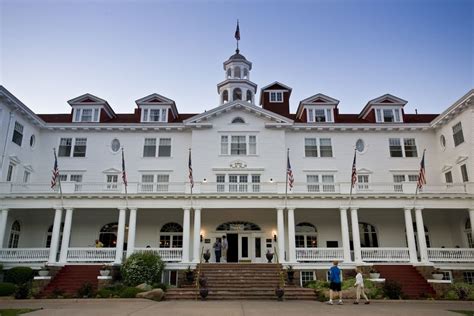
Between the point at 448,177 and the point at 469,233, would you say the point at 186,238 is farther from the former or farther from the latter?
the point at 448,177

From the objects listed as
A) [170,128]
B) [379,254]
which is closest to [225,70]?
[170,128]

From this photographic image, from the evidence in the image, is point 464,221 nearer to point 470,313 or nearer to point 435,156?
point 435,156

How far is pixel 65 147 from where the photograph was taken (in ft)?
102

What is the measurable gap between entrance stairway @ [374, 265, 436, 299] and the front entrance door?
9.73m

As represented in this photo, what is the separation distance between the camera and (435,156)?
30.7 m

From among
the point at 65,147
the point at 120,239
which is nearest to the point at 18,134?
the point at 65,147

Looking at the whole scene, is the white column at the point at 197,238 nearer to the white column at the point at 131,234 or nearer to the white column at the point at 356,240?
the white column at the point at 131,234

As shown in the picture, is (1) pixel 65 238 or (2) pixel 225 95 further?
(2) pixel 225 95

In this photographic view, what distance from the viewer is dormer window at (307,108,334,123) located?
3224 centimetres

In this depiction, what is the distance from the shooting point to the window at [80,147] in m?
31.1

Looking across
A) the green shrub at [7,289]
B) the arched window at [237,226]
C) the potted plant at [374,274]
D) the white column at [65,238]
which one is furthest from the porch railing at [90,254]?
the potted plant at [374,274]

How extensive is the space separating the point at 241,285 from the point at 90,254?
1057cm

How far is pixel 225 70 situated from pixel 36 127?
18930mm

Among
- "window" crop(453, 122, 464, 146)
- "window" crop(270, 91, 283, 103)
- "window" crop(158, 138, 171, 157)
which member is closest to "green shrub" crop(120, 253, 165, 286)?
"window" crop(158, 138, 171, 157)
